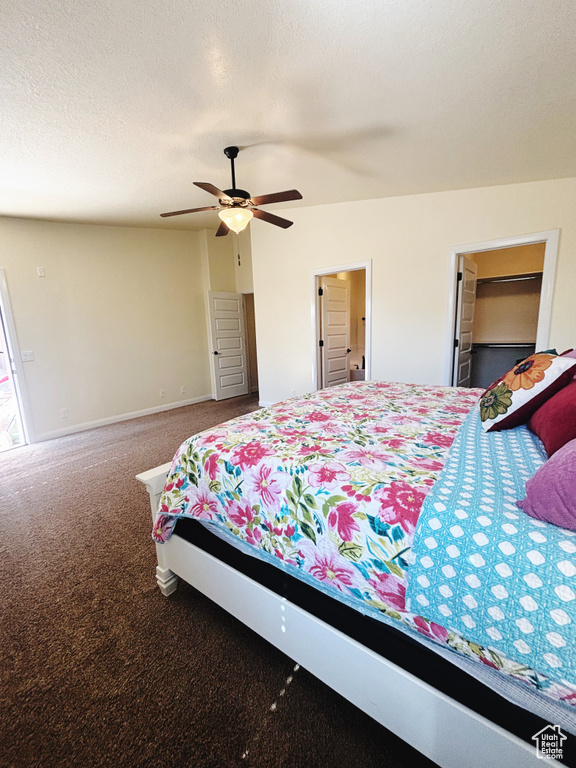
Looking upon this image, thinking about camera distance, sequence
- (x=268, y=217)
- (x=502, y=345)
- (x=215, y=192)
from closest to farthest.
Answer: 1. (x=215, y=192)
2. (x=268, y=217)
3. (x=502, y=345)

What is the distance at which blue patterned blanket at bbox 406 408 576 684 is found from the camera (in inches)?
27.5

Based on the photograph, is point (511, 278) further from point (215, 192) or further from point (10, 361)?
point (10, 361)

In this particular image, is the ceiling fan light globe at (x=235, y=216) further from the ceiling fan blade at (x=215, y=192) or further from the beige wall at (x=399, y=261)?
the beige wall at (x=399, y=261)

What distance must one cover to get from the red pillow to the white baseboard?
502 centimetres

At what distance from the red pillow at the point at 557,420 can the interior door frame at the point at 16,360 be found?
499cm

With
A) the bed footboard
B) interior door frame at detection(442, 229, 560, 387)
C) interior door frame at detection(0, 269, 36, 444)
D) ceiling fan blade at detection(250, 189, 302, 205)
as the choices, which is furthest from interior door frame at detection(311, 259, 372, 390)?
interior door frame at detection(0, 269, 36, 444)

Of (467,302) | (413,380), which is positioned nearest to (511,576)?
(413,380)

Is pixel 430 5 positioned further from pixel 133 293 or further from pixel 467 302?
pixel 133 293

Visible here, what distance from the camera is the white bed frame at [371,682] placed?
2.75 ft

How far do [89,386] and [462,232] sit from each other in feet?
16.3

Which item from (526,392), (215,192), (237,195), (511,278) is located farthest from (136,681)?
(511,278)

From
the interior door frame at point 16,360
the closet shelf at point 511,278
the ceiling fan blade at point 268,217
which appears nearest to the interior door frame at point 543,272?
the closet shelf at point 511,278

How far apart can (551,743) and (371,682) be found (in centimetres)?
45

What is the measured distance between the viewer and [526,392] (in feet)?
4.77
